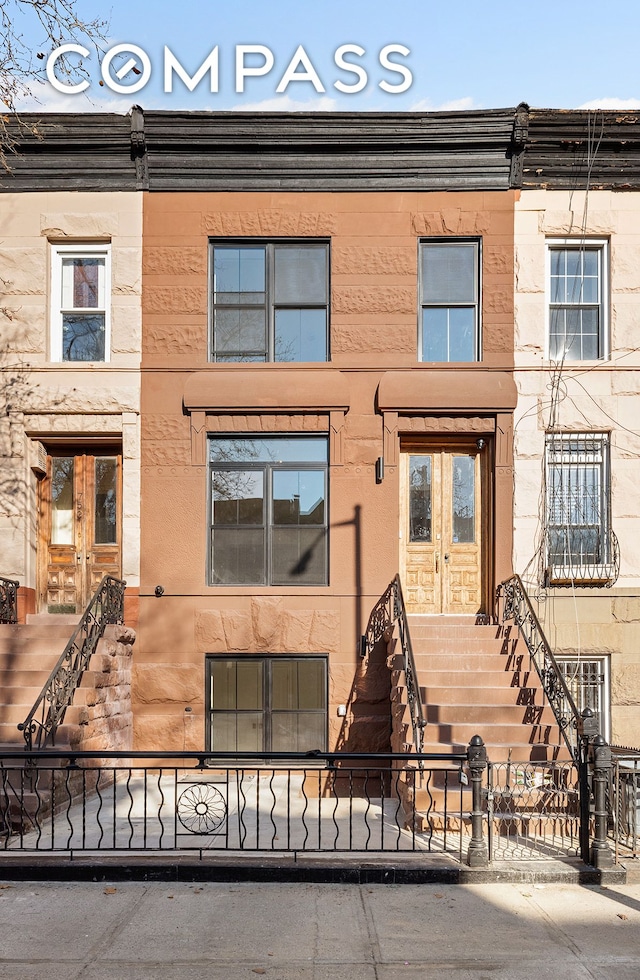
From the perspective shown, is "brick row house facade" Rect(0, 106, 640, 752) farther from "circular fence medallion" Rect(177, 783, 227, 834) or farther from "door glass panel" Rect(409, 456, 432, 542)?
"circular fence medallion" Rect(177, 783, 227, 834)

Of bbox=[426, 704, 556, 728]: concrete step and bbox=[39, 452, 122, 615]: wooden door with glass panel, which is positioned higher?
bbox=[39, 452, 122, 615]: wooden door with glass panel

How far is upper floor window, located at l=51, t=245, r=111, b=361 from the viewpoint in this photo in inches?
534

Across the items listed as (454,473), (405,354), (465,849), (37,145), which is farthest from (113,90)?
(465,849)

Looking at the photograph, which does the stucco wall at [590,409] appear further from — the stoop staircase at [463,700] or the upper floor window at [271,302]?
the upper floor window at [271,302]

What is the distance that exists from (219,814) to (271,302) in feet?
25.1

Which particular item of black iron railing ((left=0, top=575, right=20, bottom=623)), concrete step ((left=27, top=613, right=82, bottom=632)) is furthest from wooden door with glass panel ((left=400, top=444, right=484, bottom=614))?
black iron railing ((left=0, top=575, right=20, bottom=623))

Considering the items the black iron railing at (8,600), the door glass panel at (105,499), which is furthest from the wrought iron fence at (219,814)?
the door glass panel at (105,499)

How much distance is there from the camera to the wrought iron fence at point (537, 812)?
8891mm

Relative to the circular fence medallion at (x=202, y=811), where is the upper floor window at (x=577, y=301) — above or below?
above

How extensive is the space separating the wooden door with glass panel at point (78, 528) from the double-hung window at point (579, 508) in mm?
6806

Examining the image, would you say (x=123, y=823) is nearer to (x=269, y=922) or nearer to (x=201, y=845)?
(x=201, y=845)

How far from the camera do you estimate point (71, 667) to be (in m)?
11.1

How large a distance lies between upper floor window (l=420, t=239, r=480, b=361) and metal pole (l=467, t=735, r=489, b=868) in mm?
6848

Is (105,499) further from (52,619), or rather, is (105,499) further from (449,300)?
(449,300)
